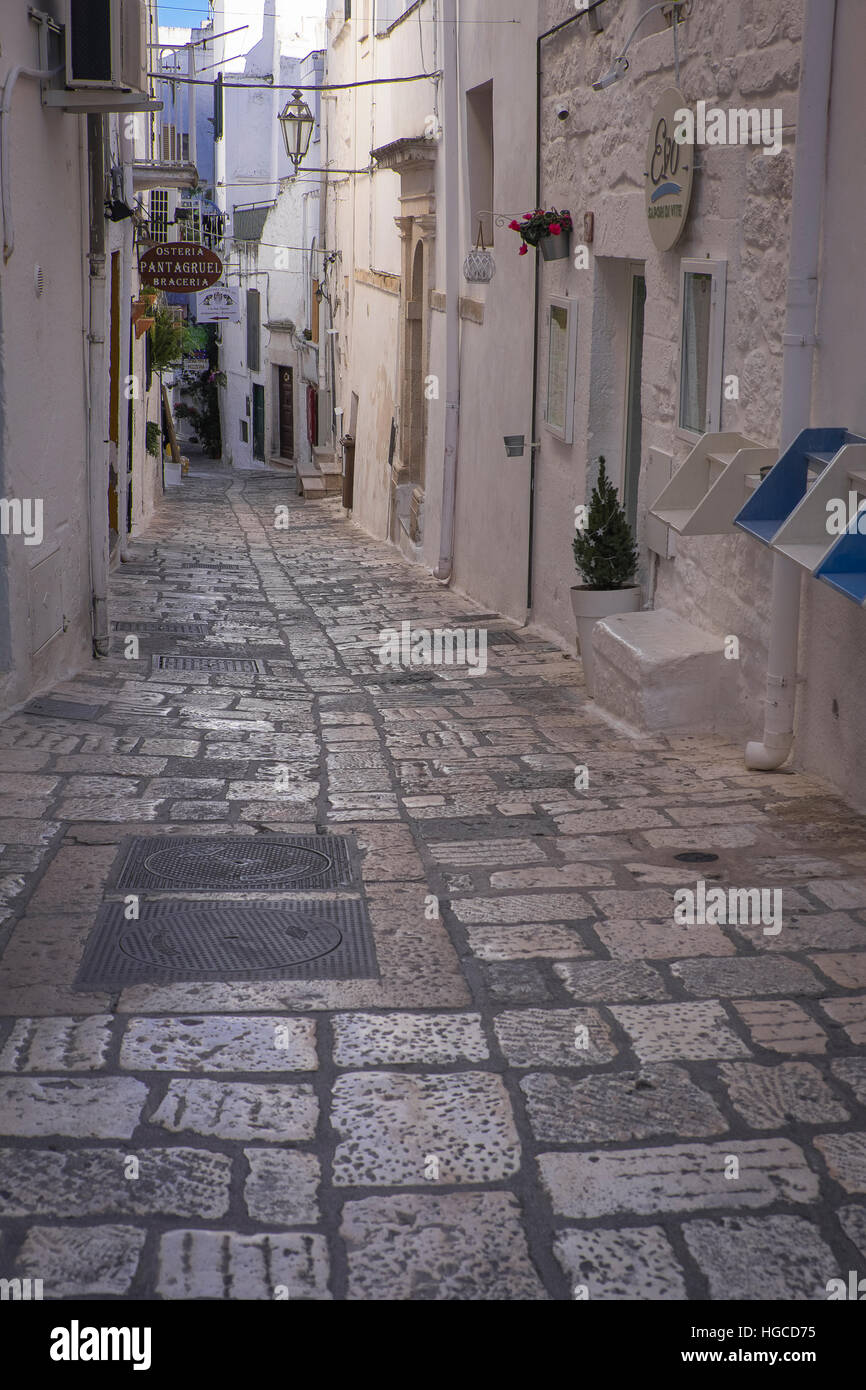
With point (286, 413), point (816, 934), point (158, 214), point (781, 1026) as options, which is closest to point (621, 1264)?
point (781, 1026)

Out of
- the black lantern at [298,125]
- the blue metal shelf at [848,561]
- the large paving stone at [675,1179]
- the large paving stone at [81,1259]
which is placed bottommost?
the large paving stone at [81,1259]

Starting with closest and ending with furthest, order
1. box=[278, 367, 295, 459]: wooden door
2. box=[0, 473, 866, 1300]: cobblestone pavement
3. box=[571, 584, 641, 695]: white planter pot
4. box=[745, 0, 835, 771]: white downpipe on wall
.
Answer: box=[0, 473, 866, 1300]: cobblestone pavement → box=[745, 0, 835, 771]: white downpipe on wall → box=[571, 584, 641, 695]: white planter pot → box=[278, 367, 295, 459]: wooden door

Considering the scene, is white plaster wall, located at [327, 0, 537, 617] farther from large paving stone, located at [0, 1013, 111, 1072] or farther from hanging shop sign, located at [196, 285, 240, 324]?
large paving stone, located at [0, 1013, 111, 1072]

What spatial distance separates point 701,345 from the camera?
7.24 m

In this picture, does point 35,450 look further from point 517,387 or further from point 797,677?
point 517,387

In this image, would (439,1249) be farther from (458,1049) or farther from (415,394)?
(415,394)

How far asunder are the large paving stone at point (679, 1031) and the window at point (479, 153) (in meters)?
10.3

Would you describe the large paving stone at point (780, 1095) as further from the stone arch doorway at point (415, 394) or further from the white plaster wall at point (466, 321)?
the stone arch doorway at point (415, 394)

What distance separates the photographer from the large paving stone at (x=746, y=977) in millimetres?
3969

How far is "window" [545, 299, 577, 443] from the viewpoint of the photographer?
31.2 feet

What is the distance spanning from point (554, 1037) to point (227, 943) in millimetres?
1131

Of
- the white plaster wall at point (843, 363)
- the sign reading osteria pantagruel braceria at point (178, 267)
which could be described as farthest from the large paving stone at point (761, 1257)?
the sign reading osteria pantagruel braceria at point (178, 267)

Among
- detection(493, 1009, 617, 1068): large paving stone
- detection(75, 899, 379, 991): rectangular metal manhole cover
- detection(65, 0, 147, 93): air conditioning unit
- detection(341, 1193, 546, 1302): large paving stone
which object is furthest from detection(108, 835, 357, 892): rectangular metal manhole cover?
detection(65, 0, 147, 93): air conditioning unit

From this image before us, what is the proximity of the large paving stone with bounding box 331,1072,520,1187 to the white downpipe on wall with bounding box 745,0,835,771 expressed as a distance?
2900 mm
